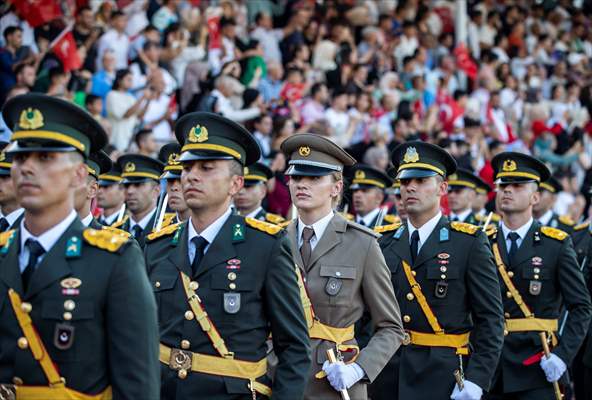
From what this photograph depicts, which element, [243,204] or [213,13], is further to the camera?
[213,13]

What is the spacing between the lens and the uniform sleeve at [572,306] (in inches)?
302

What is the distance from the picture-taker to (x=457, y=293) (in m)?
6.78

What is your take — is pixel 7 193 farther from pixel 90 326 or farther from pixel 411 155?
pixel 90 326

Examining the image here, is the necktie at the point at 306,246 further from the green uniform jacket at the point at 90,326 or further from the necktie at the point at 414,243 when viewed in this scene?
the green uniform jacket at the point at 90,326

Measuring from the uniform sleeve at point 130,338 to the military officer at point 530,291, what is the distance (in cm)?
463

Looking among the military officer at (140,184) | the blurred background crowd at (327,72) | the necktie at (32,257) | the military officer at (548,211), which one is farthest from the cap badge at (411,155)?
the blurred background crowd at (327,72)

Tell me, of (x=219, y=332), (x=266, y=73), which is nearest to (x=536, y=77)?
(x=266, y=73)

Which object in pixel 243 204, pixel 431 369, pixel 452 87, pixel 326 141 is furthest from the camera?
pixel 452 87

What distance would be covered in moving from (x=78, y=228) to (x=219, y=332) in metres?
1.10

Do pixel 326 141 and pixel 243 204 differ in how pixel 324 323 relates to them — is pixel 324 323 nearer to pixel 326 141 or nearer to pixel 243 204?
pixel 326 141

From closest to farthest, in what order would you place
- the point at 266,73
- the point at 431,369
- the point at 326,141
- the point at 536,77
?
the point at 326,141, the point at 431,369, the point at 266,73, the point at 536,77

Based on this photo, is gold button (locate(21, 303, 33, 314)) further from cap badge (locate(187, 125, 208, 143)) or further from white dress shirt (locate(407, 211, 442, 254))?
white dress shirt (locate(407, 211, 442, 254))

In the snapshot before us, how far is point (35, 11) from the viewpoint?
14.0m

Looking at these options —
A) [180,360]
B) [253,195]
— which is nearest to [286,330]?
[180,360]
